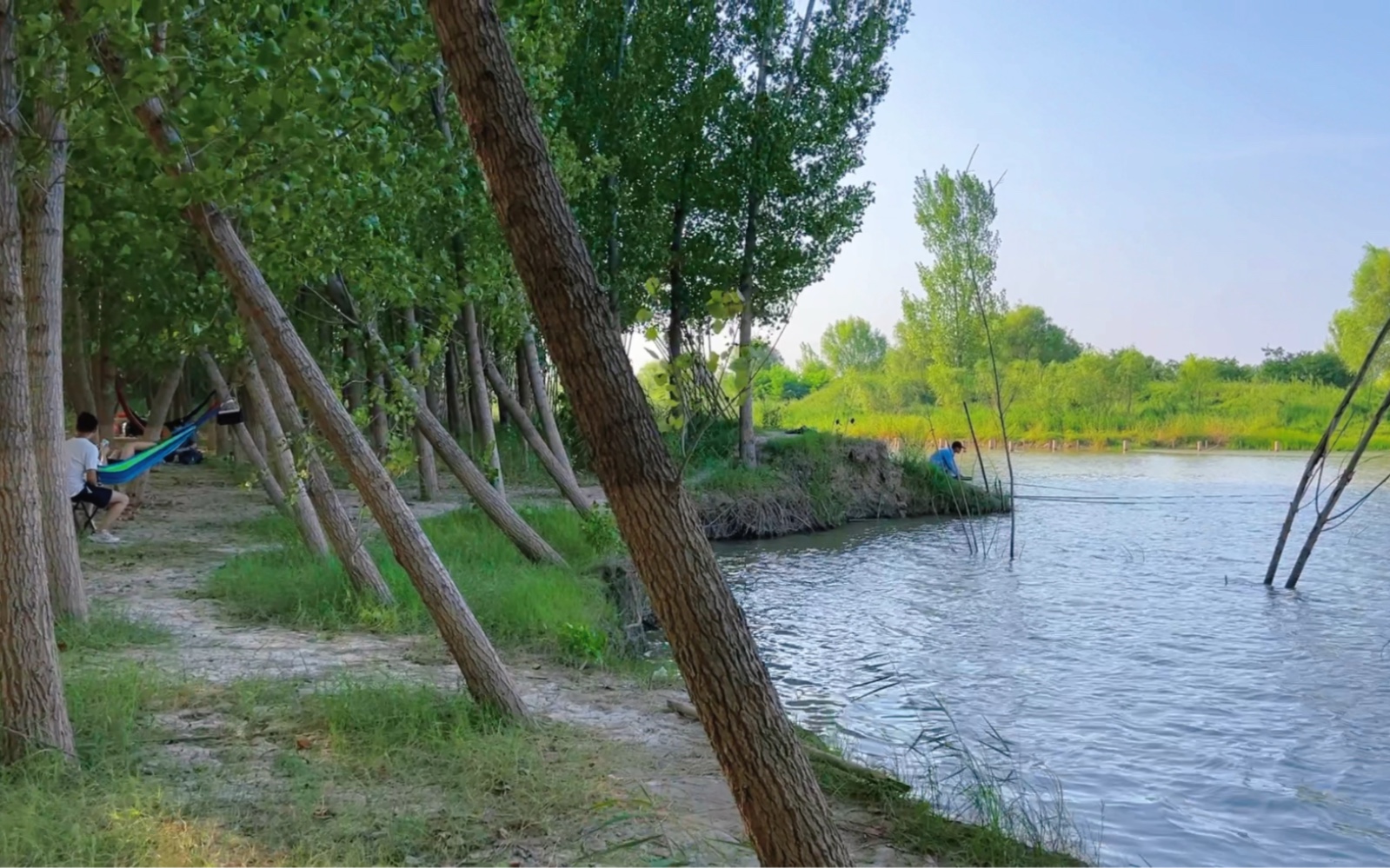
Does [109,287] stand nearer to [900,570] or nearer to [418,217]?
[418,217]

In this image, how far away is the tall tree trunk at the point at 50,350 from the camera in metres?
4.84

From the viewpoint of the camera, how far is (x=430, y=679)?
5137 millimetres

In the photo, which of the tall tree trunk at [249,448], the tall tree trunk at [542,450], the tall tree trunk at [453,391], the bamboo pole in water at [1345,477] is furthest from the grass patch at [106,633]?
the tall tree trunk at [453,391]

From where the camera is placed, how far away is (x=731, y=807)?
386 cm

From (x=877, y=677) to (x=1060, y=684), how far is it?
1.19 meters

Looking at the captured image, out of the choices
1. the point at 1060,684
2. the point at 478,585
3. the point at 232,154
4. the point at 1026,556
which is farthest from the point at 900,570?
the point at 232,154

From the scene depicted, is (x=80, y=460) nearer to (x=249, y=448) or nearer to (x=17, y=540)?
(x=249, y=448)

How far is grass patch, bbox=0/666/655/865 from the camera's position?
307 cm

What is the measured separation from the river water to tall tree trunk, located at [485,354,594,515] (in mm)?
1931

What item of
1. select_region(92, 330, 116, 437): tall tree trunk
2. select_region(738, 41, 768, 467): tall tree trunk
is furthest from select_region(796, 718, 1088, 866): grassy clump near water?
select_region(738, 41, 768, 467): tall tree trunk

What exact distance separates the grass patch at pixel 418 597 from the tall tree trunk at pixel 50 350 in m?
1.16

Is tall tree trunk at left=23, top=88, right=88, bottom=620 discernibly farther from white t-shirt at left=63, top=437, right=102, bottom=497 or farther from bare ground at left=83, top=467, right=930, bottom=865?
white t-shirt at left=63, top=437, right=102, bottom=497

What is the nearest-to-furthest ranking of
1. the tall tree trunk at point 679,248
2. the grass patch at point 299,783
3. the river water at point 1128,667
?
the grass patch at point 299,783
the river water at point 1128,667
the tall tree trunk at point 679,248

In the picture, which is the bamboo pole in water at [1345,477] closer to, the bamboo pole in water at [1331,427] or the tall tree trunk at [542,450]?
the bamboo pole in water at [1331,427]
